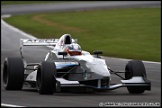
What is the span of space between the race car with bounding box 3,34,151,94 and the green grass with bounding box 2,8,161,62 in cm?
842

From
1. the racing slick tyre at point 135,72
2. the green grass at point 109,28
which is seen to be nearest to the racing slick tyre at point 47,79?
the racing slick tyre at point 135,72

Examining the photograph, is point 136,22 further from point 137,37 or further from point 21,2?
point 21,2

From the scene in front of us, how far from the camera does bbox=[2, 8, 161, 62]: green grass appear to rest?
27.4 m

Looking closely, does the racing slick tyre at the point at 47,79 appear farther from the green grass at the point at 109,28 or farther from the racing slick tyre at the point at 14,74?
the green grass at the point at 109,28

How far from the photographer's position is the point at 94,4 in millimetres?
56906

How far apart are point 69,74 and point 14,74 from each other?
4.40 feet

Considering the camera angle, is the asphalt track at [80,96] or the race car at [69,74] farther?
the race car at [69,74]

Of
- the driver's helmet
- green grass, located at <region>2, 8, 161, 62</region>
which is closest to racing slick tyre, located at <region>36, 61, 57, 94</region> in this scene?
the driver's helmet

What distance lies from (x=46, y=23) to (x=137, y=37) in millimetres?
10342

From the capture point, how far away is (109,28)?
1459 inches

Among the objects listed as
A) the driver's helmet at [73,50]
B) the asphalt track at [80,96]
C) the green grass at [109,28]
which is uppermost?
the green grass at [109,28]

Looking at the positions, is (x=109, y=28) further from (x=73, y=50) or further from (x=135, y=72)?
Answer: (x=135, y=72)

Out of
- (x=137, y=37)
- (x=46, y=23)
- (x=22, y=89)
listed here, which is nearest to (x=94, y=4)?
(x=46, y=23)

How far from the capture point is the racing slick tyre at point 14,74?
1527 cm
